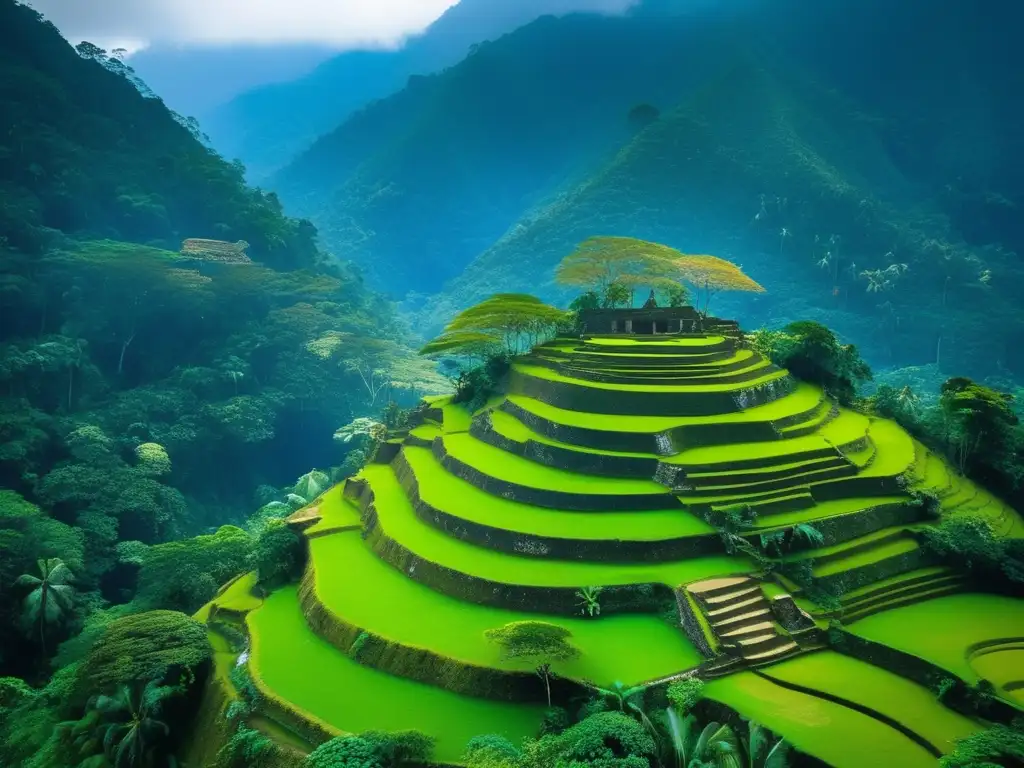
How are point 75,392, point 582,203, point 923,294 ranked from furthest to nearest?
1. point 582,203
2. point 923,294
3. point 75,392

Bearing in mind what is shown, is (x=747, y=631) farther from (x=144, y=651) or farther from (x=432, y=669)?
Answer: (x=144, y=651)

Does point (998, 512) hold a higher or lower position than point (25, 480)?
higher

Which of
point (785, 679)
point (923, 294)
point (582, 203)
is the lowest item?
point (785, 679)

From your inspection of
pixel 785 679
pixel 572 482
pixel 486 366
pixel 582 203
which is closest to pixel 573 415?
pixel 572 482

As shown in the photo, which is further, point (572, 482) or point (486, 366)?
point (486, 366)

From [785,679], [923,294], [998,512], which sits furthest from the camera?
[923,294]

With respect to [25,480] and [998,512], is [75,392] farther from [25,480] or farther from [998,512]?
[998,512]

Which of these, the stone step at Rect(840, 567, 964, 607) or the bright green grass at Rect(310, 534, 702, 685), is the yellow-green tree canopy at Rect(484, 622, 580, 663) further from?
the stone step at Rect(840, 567, 964, 607)
